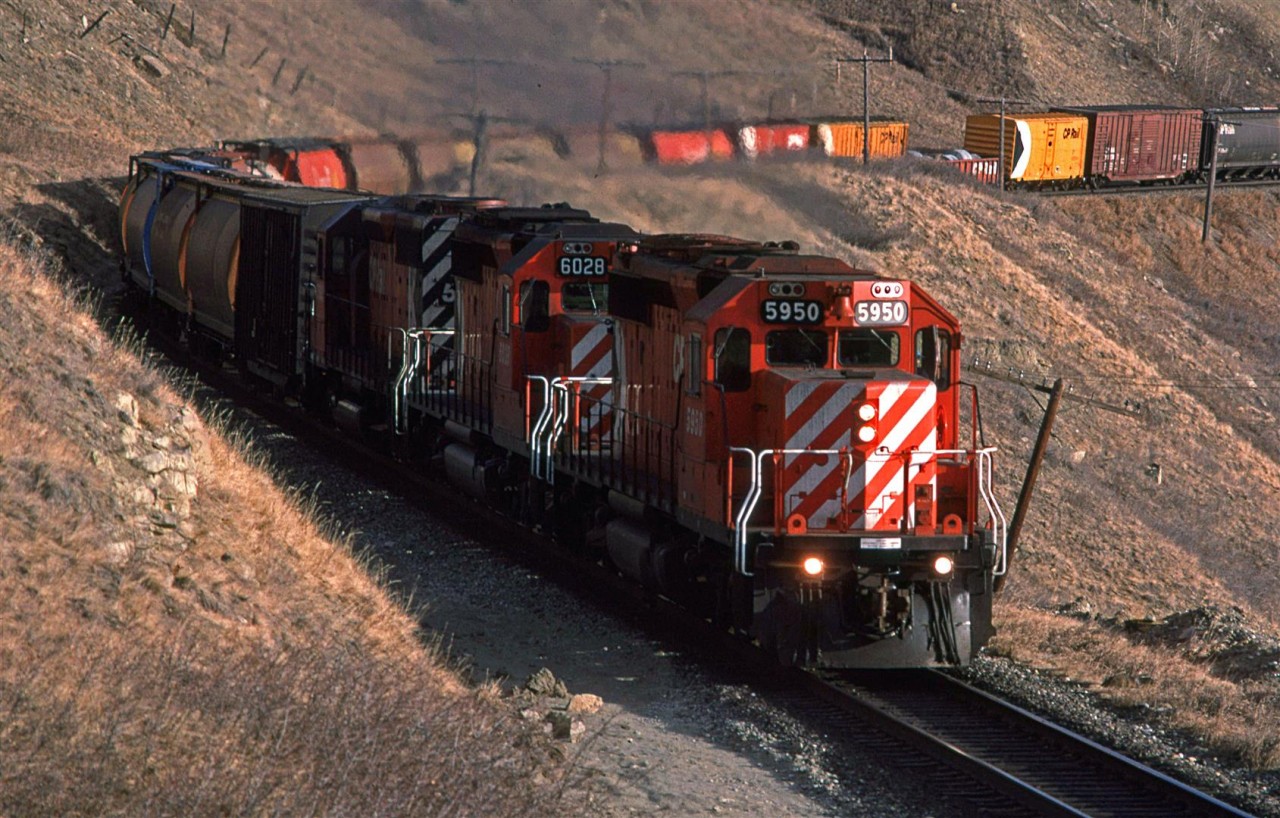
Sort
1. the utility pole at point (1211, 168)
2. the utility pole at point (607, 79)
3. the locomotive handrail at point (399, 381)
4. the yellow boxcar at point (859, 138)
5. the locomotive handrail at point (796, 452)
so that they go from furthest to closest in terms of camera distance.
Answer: the utility pole at point (1211, 168) < the yellow boxcar at point (859, 138) < the utility pole at point (607, 79) < the locomotive handrail at point (399, 381) < the locomotive handrail at point (796, 452)

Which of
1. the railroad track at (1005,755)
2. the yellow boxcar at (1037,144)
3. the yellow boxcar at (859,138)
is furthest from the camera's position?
the yellow boxcar at (1037,144)

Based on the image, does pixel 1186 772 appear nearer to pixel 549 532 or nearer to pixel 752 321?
pixel 752 321

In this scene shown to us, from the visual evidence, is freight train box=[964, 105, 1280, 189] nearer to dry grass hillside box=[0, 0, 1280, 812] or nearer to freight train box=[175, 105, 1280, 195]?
freight train box=[175, 105, 1280, 195]

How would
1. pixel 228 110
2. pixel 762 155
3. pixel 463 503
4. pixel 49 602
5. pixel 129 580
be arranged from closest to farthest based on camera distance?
pixel 49 602 → pixel 129 580 → pixel 463 503 → pixel 762 155 → pixel 228 110

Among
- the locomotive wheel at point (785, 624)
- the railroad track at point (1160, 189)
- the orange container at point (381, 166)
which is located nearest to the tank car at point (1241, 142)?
the railroad track at point (1160, 189)

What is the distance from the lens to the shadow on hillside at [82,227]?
3681 cm

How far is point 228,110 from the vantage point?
59406 millimetres

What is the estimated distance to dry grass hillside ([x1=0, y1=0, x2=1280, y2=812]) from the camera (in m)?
10.5

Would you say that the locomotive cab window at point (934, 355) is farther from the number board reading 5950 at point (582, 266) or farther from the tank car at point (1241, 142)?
the tank car at point (1241, 142)

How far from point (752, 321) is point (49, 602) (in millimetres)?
6462

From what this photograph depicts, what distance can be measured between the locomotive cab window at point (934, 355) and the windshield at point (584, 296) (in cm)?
557

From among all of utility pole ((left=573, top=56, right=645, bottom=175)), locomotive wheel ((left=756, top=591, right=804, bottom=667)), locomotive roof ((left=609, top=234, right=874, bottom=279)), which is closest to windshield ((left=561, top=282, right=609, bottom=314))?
locomotive roof ((left=609, top=234, right=874, bottom=279))

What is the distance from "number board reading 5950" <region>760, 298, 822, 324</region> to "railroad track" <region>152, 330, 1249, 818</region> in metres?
2.97

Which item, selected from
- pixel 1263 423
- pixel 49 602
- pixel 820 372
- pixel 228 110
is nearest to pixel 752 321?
pixel 820 372
